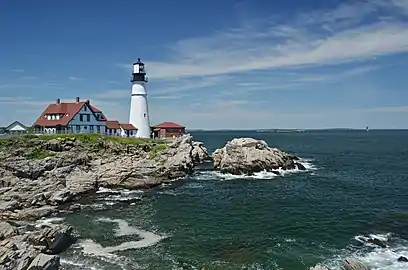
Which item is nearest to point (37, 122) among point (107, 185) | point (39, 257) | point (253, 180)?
point (107, 185)

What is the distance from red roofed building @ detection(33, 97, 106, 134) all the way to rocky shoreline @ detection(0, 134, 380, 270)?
10428mm

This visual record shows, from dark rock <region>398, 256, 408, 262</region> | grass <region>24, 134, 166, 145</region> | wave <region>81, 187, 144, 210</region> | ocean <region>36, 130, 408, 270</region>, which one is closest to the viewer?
dark rock <region>398, 256, 408, 262</region>

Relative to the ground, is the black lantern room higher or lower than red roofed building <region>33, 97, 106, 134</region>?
higher

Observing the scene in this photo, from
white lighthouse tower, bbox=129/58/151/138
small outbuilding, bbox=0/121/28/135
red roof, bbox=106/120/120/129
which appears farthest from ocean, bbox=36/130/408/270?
small outbuilding, bbox=0/121/28/135

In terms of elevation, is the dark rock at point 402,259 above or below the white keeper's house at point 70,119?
below

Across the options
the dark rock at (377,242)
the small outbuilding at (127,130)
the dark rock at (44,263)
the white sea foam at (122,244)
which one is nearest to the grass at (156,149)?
the small outbuilding at (127,130)

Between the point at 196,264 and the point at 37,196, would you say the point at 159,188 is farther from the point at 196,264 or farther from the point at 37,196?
the point at 196,264

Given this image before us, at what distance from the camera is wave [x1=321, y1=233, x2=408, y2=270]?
25.0 metres

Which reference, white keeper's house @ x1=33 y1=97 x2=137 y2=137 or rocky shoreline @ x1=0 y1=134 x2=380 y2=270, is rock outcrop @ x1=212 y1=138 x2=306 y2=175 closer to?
rocky shoreline @ x1=0 y1=134 x2=380 y2=270

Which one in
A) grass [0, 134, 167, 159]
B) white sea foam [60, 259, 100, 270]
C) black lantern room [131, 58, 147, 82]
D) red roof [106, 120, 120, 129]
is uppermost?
black lantern room [131, 58, 147, 82]

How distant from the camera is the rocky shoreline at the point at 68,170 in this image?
86.4 feet

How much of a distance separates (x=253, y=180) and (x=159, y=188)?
45.7ft

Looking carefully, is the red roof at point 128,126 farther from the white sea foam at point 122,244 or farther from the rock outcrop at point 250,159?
the white sea foam at point 122,244

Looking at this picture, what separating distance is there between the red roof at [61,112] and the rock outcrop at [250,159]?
26423 mm
